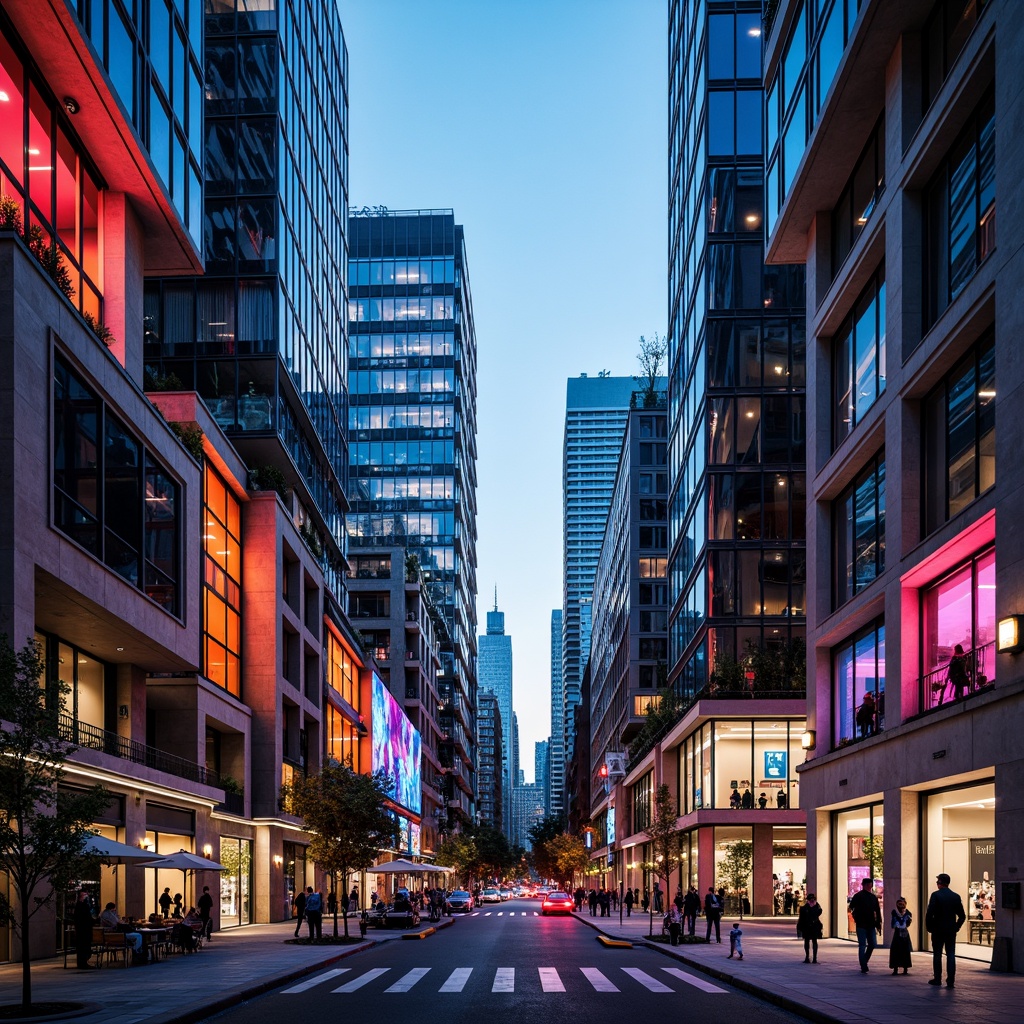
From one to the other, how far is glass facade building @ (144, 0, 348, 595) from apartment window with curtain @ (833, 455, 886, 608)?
2656cm

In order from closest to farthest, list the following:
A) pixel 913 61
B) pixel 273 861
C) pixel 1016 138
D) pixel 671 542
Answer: pixel 1016 138
pixel 913 61
pixel 273 861
pixel 671 542

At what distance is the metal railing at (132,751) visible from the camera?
3161 cm

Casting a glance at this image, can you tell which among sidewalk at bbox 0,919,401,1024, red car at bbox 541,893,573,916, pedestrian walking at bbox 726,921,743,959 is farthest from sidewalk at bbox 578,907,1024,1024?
red car at bbox 541,893,573,916

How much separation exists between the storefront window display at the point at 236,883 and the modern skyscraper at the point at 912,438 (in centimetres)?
2225

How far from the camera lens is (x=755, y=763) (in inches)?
2141

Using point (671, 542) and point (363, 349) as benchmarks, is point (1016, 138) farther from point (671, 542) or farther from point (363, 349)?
point (363, 349)

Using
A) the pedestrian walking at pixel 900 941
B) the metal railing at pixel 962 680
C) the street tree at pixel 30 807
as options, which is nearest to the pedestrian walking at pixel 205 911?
the street tree at pixel 30 807

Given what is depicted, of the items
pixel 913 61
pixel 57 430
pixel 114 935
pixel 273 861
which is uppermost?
pixel 913 61

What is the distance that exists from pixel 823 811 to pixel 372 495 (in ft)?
351

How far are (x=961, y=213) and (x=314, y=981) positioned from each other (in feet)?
69.2

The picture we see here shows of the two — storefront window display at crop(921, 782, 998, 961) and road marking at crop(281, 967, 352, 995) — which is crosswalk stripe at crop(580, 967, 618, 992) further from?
storefront window display at crop(921, 782, 998, 961)

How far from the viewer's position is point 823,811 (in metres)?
37.5

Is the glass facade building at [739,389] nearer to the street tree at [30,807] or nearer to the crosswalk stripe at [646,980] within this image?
the crosswalk stripe at [646,980]

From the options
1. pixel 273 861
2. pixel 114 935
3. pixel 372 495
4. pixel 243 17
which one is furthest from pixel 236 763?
pixel 372 495
